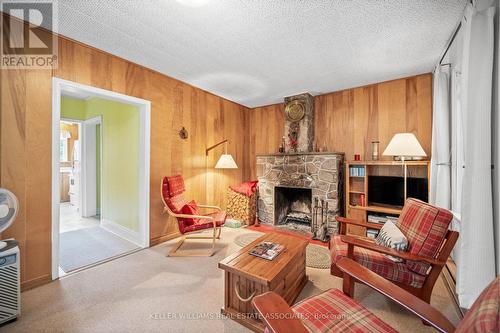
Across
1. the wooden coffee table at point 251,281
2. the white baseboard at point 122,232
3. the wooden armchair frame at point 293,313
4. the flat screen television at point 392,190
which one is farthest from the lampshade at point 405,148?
the white baseboard at point 122,232

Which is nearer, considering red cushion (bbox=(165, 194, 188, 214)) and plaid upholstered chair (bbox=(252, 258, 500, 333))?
plaid upholstered chair (bbox=(252, 258, 500, 333))

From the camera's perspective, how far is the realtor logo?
186 centimetres

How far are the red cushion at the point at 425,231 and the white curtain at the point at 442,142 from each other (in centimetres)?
95

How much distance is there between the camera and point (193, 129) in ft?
12.1

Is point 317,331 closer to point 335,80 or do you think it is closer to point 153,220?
point 153,220

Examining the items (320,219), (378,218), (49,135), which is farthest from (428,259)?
(49,135)

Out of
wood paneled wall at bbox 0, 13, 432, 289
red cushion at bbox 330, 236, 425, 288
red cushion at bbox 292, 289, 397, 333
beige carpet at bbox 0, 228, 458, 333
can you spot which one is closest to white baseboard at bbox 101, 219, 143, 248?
wood paneled wall at bbox 0, 13, 432, 289

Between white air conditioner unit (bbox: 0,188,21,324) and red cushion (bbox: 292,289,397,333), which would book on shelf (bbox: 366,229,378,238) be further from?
white air conditioner unit (bbox: 0,188,21,324)

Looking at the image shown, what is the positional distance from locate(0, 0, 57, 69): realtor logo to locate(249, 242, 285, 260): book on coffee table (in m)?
2.83

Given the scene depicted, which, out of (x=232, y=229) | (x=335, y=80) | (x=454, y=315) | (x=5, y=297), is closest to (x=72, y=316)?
(x=5, y=297)

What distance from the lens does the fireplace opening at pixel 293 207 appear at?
4.12 meters

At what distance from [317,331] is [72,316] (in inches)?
75.3

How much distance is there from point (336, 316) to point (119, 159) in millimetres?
3714

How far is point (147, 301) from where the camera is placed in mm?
1838
